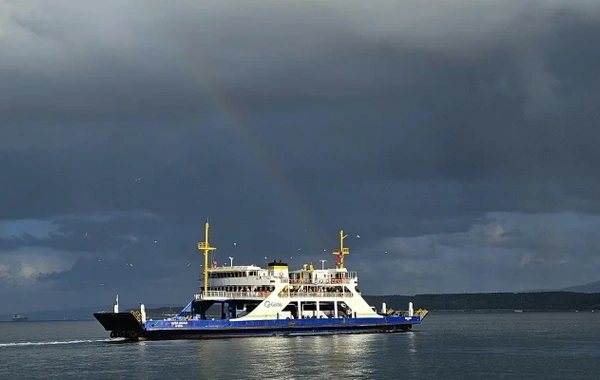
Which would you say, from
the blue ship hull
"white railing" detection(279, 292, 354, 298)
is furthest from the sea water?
"white railing" detection(279, 292, 354, 298)

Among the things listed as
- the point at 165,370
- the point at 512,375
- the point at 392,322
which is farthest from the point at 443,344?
the point at 165,370

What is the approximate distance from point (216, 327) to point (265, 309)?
721cm

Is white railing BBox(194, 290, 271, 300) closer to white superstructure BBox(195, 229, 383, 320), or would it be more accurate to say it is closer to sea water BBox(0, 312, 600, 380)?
white superstructure BBox(195, 229, 383, 320)

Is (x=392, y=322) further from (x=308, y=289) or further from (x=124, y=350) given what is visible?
(x=124, y=350)

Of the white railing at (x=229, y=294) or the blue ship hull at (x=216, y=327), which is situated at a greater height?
the white railing at (x=229, y=294)

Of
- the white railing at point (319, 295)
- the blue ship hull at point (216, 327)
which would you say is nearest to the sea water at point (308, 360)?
the blue ship hull at point (216, 327)

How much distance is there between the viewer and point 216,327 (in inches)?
3917

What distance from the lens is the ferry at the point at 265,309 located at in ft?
325

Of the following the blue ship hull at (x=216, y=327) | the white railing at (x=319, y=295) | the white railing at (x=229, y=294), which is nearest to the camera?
the blue ship hull at (x=216, y=327)

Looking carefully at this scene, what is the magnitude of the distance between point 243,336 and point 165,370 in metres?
31.8

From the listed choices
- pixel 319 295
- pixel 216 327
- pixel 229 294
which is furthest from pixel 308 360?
pixel 319 295

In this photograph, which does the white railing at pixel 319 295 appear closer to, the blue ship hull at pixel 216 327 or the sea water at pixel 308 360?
the blue ship hull at pixel 216 327

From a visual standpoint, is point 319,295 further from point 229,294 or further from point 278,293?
point 229,294

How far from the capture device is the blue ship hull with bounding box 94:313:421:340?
321 ft
